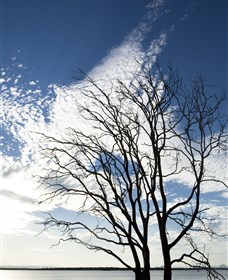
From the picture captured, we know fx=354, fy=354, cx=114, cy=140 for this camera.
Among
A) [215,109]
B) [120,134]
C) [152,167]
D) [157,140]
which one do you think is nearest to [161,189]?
[152,167]

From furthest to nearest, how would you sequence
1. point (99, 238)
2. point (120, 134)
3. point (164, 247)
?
point (120, 134)
point (99, 238)
point (164, 247)

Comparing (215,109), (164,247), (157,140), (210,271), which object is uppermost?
(215,109)

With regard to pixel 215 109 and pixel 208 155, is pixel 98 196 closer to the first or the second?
pixel 208 155

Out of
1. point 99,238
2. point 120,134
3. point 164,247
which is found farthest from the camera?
point 120,134

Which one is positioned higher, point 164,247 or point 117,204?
point 117,204

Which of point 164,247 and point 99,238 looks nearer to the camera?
point 164,247

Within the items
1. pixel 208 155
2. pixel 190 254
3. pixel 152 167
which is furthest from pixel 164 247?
pixel 208 155

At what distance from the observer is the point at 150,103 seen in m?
8.73

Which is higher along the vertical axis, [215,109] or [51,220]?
[215,109]

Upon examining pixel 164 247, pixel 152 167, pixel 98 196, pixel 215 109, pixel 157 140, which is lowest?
pixel 164 247

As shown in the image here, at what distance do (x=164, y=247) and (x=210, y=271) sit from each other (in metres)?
1.22

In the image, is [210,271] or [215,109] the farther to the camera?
[215,109]

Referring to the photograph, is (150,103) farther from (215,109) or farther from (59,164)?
(59,164)

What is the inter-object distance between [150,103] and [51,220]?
3.72 meters
